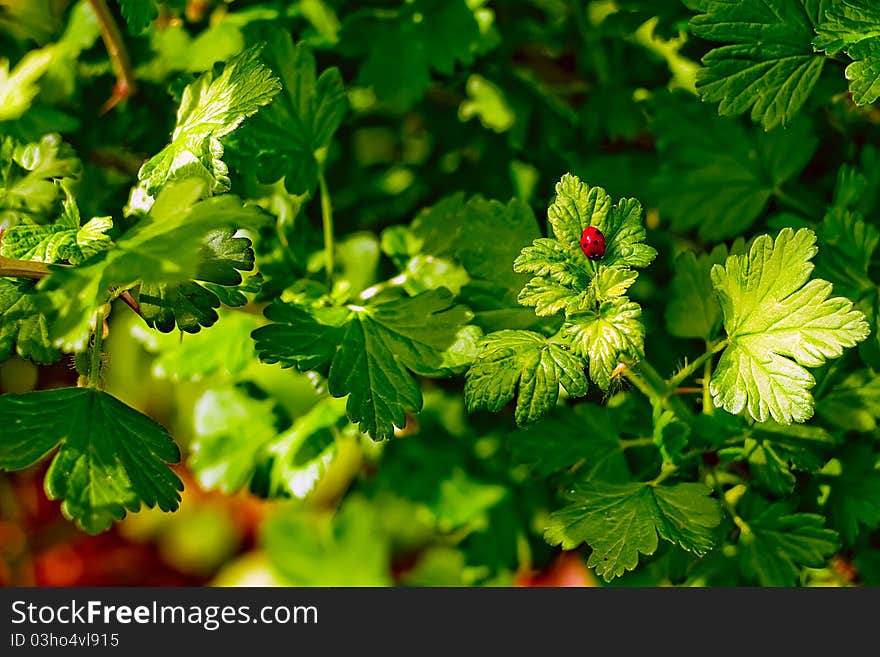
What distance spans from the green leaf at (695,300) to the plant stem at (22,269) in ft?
2.19

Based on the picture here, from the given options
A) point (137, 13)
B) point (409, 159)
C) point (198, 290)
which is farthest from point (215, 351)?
point (409, 159)

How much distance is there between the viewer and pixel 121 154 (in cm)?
126

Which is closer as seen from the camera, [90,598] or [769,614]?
[769,614]

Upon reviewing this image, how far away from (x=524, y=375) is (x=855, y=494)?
0.47m

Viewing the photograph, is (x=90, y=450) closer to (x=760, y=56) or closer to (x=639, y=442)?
(x=639, y=442)

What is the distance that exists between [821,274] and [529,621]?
543 millimetres

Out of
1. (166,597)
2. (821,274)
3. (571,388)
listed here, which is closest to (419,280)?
(571,388)

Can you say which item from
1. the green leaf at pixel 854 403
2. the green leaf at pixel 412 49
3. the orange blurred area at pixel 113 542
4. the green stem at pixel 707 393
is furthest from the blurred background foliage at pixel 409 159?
the orange blurred area at pixel 113 542

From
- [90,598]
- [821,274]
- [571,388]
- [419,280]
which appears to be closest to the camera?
[571,388]

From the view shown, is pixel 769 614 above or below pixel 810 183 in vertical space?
below

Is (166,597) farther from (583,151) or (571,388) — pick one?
(583,151)

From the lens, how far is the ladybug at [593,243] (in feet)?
2.49

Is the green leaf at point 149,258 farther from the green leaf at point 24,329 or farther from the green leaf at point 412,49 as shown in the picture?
the green leaf at point 412,49

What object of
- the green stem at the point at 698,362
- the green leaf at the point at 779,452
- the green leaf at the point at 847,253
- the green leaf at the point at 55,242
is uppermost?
the green leaf at the point at 55,242
